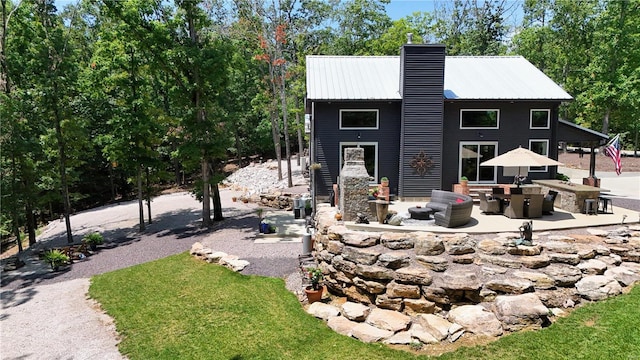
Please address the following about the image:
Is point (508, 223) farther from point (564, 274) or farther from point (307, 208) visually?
point (307, 208)

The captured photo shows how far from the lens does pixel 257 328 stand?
7617 mm

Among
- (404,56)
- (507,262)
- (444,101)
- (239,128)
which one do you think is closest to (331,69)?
(404,56)

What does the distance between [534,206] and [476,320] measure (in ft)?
16.8

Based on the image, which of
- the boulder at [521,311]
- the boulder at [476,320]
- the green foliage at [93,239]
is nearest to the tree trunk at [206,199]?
the green foliage at [93,239]

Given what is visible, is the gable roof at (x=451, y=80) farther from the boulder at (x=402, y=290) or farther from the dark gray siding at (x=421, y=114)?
the boulder at (x=402, y=290)

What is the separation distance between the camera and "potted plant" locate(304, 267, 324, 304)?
341 inches

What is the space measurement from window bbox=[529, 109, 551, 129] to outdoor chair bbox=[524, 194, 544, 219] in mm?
5756

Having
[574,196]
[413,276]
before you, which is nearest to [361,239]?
[413,276]

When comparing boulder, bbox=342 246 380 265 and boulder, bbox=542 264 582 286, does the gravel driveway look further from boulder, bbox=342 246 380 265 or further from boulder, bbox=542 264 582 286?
boulder, bbox=542 264 582 286

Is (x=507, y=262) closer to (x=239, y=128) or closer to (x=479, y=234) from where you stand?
(x=479, y=234)

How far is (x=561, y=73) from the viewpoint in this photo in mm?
35844

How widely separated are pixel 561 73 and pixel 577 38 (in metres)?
3.60

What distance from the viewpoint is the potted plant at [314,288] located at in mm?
8672

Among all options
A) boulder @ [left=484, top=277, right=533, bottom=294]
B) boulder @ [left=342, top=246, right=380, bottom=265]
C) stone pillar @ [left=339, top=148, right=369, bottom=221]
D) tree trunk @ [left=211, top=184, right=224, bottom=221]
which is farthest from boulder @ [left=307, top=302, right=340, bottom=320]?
tree trunk @ [left=211, top=184, right=224, bottom=221]
